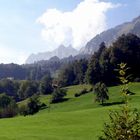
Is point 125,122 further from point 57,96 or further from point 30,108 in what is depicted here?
point 57,96

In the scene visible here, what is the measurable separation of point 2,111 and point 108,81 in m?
40.4

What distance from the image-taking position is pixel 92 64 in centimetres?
15075

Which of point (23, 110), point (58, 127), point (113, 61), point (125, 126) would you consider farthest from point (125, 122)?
point (113, 61)

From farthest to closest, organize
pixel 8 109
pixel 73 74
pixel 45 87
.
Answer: pixel 73 74 < pixel 45 87 < pixel 8 109

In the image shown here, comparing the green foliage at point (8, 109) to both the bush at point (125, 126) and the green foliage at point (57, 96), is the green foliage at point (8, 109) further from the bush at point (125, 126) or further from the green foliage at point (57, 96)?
the bush at point (125, 126)

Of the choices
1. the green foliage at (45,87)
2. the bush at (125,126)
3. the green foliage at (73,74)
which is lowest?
the bush at (125,126)

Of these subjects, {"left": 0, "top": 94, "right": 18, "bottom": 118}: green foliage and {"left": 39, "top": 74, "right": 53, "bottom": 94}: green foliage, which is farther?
{"left": 39, "top": 74, "right": 53, "bottom": 94}: green foliage

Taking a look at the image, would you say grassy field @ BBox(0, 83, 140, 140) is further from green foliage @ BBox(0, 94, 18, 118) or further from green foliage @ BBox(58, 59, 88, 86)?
green foliage @ BBox(58, 59, 88, 86)

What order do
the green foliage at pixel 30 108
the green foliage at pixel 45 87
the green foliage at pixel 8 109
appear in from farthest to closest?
the green foliage at pixel 45 87
the green foliage at pixel 30 108
the green foliage at pixel 8 109

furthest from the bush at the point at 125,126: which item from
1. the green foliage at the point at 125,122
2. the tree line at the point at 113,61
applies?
the tree line at the point at 113,61

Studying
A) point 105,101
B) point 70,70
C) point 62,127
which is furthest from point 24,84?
point 62,127

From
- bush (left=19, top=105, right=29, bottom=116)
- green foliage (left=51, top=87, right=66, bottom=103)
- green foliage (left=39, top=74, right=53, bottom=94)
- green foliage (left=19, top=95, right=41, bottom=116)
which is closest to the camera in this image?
bush (left=19, top=105, right=29, bottom=116)

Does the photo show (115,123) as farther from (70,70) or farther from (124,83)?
(70,70)

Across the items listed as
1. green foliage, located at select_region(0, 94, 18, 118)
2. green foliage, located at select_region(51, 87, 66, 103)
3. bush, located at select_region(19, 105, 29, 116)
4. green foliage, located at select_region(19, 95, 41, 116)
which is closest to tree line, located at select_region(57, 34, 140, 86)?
green foliage, located at select_region(51, 87, 66, 103)
